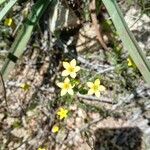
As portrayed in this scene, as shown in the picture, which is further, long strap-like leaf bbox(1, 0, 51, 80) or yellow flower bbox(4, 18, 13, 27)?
yellow flower bbox(4, 18, 13, 27)

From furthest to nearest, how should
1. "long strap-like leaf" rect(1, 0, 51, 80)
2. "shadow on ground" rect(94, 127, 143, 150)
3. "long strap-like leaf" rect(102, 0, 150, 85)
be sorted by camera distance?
"shadow on ground" rect(94, 127, 143, 150) < "long strap-like leaf" rect(1, 0, 51, 80) < "long strap-like leaf" rect(102, 0, 150, 85)

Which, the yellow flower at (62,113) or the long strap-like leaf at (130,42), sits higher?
the long strap-like leaf at (130,42)

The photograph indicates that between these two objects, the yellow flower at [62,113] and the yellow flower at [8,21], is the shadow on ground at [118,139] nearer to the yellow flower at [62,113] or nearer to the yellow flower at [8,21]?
the yellow flower at [62,113]

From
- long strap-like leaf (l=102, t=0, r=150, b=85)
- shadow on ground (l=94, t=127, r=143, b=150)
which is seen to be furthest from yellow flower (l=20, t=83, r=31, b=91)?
long strap-like leaf (l=102, t=0, r=150, b=85)

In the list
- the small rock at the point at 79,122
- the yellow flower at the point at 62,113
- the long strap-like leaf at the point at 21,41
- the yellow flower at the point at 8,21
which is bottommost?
the small rock at the point at 79,122

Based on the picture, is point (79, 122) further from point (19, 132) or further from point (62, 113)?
point (19, 132)

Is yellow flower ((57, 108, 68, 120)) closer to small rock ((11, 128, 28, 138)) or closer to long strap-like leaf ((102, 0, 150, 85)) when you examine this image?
small rock ((11, 128, 28, 138))

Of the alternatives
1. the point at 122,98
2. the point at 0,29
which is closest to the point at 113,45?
the point at 122,98

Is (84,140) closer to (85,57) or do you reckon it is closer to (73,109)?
(73,109)

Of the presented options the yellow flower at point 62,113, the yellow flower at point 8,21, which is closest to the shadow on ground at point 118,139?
the yellow flower at point 62,113
